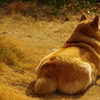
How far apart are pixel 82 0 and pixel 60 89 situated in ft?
30.8

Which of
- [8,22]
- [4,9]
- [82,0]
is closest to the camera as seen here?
[8,22]

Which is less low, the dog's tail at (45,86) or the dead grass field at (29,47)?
the dog's tail at (45,86)

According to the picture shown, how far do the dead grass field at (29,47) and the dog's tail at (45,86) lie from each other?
4.6 inches

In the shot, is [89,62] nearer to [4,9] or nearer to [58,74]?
[58,74]

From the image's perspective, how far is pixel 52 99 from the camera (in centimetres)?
489

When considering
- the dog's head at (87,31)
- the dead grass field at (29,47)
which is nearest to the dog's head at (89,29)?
the dog's head at (87,31)

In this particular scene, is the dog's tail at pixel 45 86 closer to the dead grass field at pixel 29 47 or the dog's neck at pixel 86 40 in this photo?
the dead grass field at pixel 29 47

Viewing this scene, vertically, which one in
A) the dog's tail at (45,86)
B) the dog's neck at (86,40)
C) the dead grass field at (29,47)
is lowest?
the dead grass field at (29,47)

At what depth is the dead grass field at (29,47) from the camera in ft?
16.6

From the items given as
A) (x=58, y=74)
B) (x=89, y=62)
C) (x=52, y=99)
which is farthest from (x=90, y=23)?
(x=52, y=99)

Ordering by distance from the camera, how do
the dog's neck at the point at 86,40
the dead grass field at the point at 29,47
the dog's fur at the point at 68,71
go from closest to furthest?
the dog's fur at the point at 68,71 < the dead grass field at the point at 29,47 < the dog's neck at the point at 86,40

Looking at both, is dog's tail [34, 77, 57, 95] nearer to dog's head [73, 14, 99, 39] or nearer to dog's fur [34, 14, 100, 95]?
dog's fur [34, 14, 100, 95]

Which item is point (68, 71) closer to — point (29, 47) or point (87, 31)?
point (87, 31)

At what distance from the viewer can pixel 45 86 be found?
482 cm
